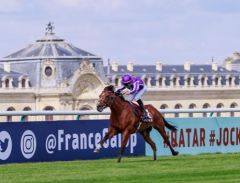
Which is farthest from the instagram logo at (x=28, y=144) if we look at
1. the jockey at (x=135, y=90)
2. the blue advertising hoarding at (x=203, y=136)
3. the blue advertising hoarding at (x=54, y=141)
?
the blue advertising hoarding at (x=203, y=136)

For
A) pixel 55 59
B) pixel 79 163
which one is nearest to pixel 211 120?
pixel 79 163

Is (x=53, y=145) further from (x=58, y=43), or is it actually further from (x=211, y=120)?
(x=58, y=43)

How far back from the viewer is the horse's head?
19.1 meters

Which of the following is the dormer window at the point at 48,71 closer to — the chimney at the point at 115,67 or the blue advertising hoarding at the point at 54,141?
the chimney at the point at 115,67

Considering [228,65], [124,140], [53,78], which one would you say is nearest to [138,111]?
[124,140]

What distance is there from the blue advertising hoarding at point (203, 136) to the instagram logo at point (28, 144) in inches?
117

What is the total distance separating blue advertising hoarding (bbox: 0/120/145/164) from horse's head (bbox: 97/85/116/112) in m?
1.64

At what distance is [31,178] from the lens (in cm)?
1597

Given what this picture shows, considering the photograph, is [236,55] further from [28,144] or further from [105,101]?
[105,101]

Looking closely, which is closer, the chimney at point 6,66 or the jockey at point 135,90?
the jockey at point 135,90

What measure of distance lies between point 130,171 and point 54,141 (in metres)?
3.87

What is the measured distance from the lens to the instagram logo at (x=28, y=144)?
20125 mm

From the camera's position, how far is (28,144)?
20.2 metres

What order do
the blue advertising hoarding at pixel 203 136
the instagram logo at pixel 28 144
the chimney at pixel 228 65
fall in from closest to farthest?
the instagram logo at pixel 28 144 < the blue advertising hoarding at pixel 203 136 < the chimney at pixel 228 65
